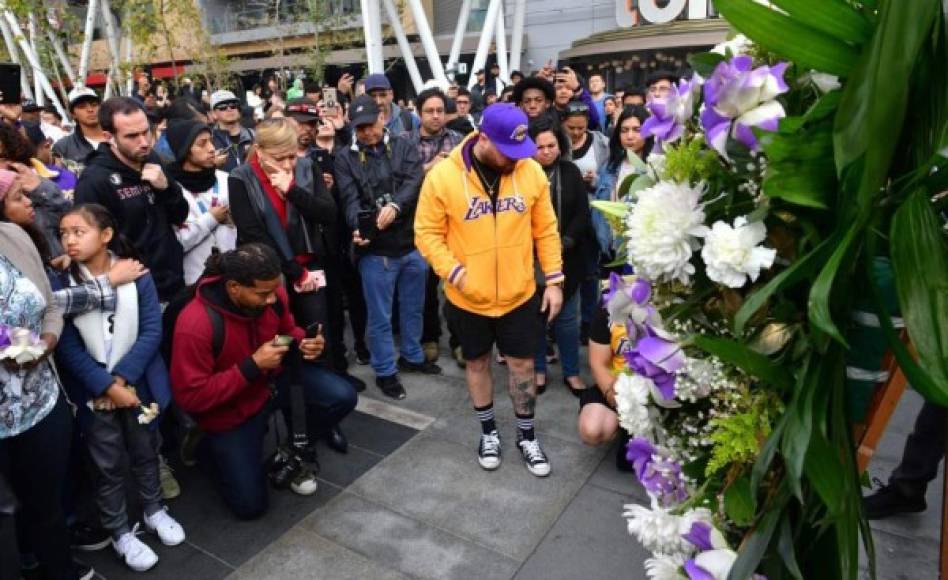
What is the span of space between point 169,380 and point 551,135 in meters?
2.62

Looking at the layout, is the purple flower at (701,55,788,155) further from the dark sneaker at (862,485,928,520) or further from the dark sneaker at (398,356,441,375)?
the dark sneaker at (398,356,441,375)

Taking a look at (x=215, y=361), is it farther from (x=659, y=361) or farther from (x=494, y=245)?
(x=659, y=361)

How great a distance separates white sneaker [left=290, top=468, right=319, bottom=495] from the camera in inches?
140

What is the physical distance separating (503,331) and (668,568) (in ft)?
7.26

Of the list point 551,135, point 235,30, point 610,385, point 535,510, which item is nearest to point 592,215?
point 551,135

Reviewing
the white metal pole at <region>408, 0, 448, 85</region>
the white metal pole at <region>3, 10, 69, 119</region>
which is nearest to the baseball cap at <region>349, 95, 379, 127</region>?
the white metal pole at <region>408, 0, 448, 85</region>

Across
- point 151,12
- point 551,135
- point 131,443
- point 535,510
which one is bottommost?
point 535,510

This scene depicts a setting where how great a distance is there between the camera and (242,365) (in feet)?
10.6

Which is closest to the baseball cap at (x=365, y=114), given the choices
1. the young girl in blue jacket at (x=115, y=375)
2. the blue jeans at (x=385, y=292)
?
the blue jeans at (x=385, y=292)

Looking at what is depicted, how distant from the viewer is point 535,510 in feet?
11.0

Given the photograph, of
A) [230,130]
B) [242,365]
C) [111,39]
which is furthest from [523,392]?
[111,39]

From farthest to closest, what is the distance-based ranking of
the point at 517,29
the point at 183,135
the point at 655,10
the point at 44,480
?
the point at 655,10 < the point at 517,29 < the point at 183,135 < the point at 44,480

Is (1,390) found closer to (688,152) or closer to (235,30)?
(688,152)

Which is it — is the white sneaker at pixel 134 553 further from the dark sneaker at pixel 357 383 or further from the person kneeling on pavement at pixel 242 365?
the dark sneaker at pixel 357 383
